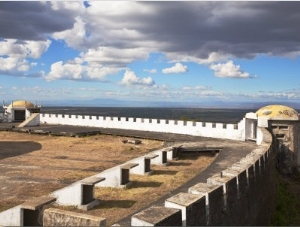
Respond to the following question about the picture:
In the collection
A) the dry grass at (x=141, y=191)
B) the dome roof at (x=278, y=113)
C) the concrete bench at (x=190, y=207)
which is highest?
the dome roof at (x=278, y=113)

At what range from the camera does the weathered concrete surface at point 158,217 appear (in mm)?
5449

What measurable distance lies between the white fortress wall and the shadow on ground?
955cm

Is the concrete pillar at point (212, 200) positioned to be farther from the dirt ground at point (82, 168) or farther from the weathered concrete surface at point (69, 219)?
the dirt ground at point (82, 168)

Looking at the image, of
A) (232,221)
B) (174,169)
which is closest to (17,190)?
(174,169)

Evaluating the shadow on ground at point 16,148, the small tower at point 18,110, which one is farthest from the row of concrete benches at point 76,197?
the small tower at point 18,110

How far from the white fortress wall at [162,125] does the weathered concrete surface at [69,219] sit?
59.2 ft

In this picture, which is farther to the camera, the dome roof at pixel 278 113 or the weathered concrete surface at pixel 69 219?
the dome roof at pixel 278 113

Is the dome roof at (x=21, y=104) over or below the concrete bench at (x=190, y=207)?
over

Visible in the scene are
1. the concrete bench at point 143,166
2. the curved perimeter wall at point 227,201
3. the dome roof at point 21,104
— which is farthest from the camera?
the dome roof at point 21,104

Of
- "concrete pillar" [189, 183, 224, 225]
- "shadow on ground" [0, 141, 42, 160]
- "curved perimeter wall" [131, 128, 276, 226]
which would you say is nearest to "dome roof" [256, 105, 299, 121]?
"curved perimeter wall" [131, 128, 276, 226]

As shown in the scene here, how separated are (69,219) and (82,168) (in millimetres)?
10047

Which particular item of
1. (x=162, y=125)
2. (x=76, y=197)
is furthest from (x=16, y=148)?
(x=76, y=197)

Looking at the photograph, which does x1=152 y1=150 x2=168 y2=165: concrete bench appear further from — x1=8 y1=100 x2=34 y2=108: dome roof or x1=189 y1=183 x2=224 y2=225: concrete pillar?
x1=8 y1=100 x2=34 y2=108: dome roof

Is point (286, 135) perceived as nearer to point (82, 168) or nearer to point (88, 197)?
point (82, 168)
